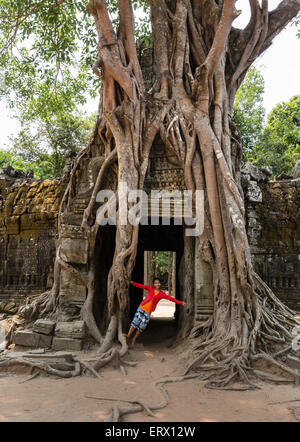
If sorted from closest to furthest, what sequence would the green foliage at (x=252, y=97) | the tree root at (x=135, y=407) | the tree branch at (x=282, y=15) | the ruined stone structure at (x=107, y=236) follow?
1. the tree root at (x=135, y=407)
2. the ruined stone structure at (x=107, y=236)
3. the tree branch at (x=282, y=15)
4. the green foliage at (x=252, y=97)

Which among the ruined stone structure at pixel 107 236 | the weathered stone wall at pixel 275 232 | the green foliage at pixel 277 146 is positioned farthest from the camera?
the green foliage at pixel 277 146

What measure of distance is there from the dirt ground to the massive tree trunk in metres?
0.45

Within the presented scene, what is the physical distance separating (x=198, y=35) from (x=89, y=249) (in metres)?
3.85

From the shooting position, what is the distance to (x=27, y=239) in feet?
22.6

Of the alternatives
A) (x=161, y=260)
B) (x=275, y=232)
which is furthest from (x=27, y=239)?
(x=161, y=260)

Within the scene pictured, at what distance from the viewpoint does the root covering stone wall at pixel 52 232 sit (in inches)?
237

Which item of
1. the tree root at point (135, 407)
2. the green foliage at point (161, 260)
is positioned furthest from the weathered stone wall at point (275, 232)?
the green foliage at point (161, 260)

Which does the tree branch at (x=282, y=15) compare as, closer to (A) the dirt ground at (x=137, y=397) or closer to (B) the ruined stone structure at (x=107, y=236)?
(B) the ruined stone structure at (x=107, y=236)

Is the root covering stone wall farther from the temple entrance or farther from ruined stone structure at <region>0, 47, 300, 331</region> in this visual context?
the temple entrance

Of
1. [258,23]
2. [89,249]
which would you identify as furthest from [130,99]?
[258,23]

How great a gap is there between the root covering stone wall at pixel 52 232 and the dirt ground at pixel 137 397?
2945 millimetres

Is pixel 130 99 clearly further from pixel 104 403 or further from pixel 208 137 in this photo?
pixel 104 403
